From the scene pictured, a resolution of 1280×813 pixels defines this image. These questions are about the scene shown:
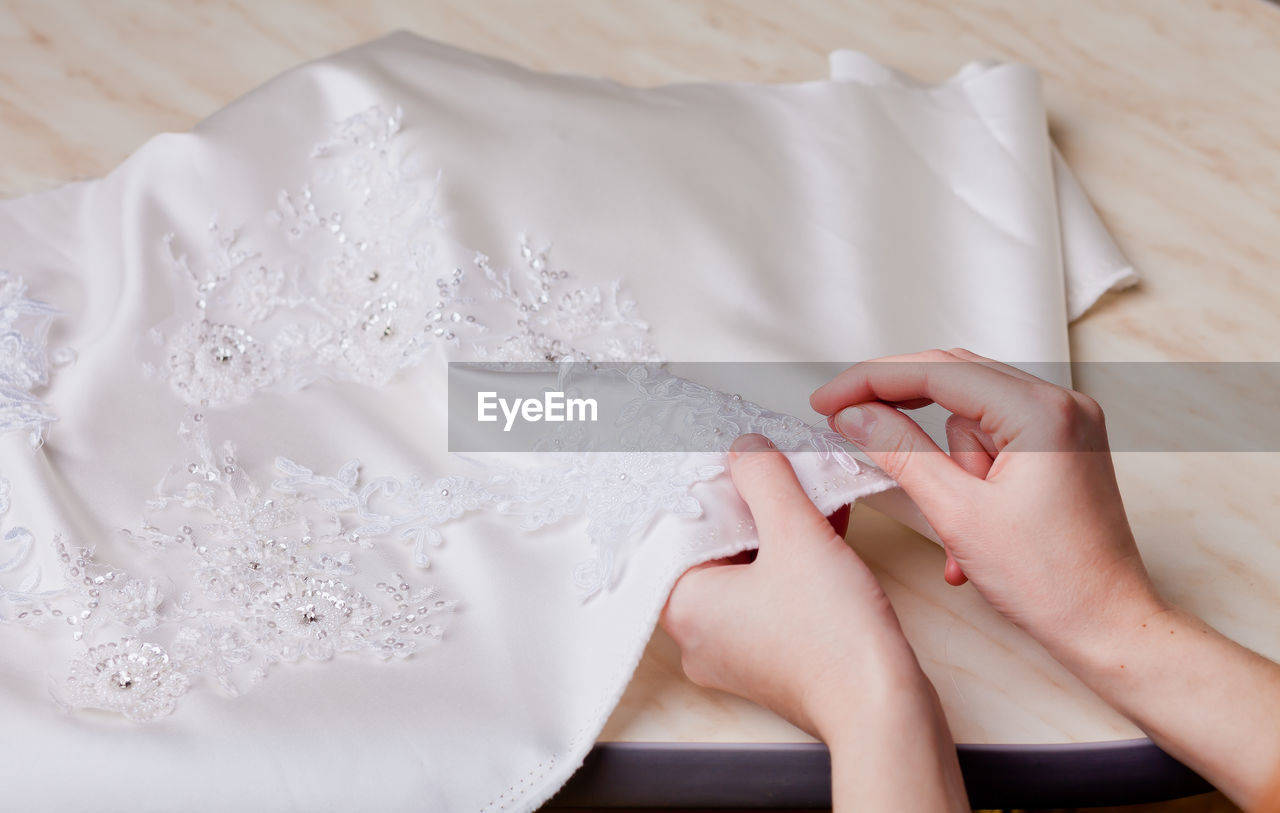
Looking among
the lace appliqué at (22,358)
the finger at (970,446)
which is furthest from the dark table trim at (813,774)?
the lace appliqué at (22,358)

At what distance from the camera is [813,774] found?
0.90 meters

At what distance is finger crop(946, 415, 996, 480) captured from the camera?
0.91 m

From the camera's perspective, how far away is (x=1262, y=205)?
1.43 metres

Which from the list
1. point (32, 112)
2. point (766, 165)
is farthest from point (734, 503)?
point (32, 112)

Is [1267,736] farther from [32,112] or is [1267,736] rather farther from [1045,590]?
[32,112]

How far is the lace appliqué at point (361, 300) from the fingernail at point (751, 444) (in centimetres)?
24

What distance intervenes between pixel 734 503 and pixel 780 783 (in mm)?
248

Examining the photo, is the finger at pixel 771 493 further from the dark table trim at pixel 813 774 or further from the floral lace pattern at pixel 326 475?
the dark table trim at pixel 813 774

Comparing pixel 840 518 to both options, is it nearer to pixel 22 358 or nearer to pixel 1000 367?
pixel 1000 367

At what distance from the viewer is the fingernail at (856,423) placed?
37.3 inches

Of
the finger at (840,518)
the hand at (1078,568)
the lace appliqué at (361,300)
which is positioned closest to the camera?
the hand at (1078,568)

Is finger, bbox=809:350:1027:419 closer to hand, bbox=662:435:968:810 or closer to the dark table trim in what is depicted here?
hand, bbox=662:435:968:810

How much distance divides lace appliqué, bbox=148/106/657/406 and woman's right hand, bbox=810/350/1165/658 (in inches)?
13.9

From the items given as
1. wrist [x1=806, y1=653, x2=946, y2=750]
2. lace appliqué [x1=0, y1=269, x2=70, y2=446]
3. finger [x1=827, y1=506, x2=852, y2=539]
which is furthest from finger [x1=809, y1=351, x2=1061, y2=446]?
lace appliqué [x1=0, y1=269, x2=70, y2=446]
